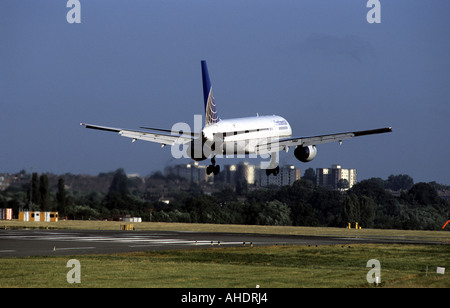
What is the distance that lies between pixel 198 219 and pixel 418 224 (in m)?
38.6

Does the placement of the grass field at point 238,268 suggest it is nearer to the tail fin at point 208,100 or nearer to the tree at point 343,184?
the tail fin at point 208,100

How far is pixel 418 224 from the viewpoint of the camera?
416 feet

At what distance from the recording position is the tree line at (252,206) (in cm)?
12112

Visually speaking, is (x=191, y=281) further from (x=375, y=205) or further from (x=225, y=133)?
(x=375, y=205)

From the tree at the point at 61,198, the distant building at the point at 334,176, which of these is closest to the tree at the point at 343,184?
the distant building at the point at 334,176

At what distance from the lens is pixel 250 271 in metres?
37.8

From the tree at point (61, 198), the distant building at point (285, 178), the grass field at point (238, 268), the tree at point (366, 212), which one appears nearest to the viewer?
the grass field at point (238, 268)

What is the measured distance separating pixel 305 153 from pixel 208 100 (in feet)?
36.7

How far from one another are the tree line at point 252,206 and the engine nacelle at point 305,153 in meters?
35.1

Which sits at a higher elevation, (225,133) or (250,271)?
(225,133)
